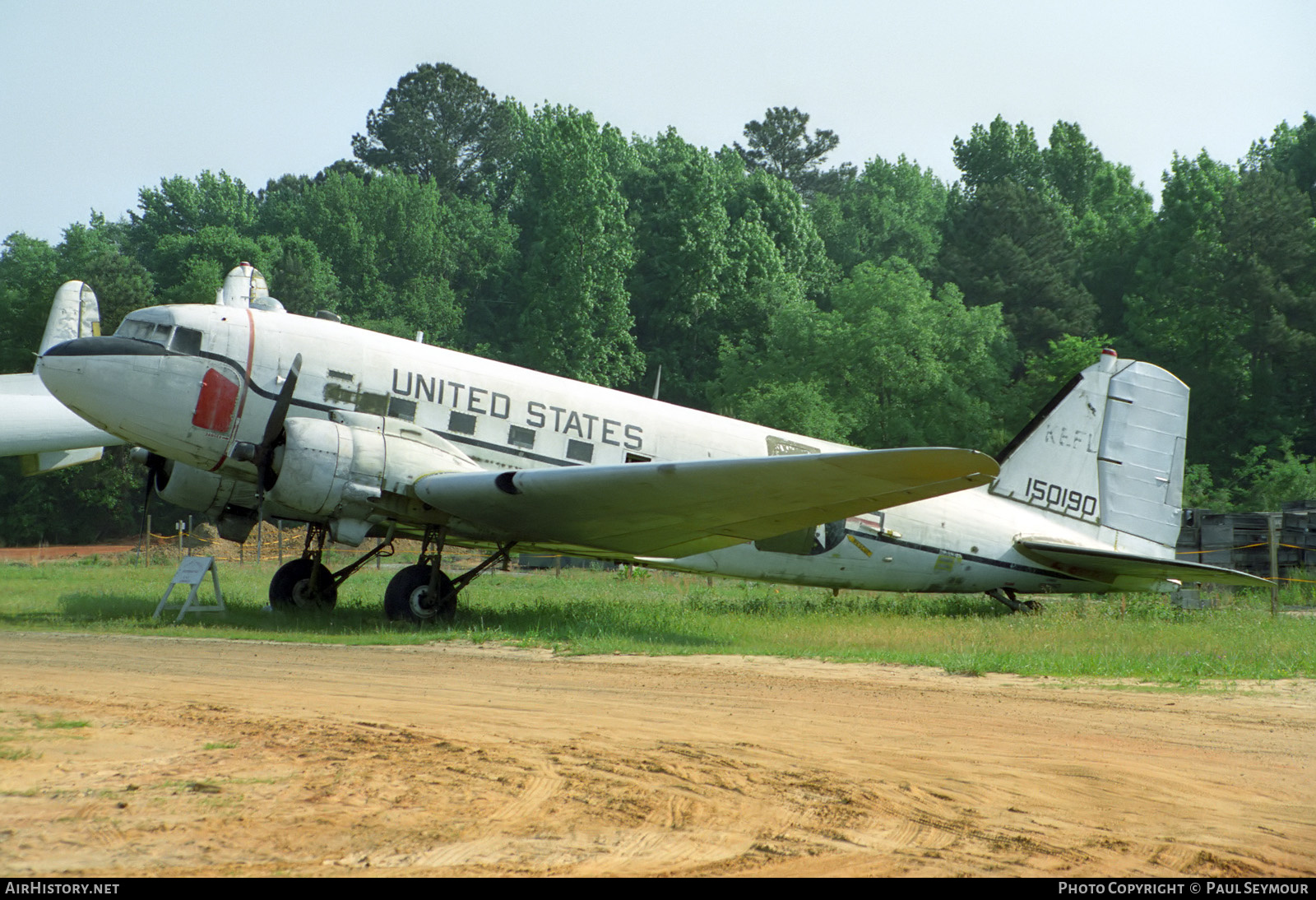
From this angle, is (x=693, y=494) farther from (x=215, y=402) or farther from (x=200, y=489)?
(x=200, y=489)

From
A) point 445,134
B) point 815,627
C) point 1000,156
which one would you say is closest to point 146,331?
point 815,627

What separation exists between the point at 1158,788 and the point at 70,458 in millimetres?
22188

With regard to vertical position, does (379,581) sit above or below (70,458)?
below

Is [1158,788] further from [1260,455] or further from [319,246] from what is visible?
[319,246]

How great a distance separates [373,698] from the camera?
8695 mm

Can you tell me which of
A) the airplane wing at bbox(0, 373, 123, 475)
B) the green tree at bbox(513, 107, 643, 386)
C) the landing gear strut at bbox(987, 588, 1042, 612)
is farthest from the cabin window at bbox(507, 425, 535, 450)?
the green tree at bbox(513, 107, 643, 386)

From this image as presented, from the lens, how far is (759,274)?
64.0m

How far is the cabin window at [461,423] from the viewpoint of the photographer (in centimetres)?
1471

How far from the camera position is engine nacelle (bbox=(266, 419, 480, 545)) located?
13.0m

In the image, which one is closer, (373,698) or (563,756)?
(563,756)

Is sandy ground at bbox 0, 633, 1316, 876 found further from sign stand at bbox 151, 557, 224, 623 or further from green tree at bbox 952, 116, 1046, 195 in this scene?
green tree at bbox 952, 116, 1046, 195

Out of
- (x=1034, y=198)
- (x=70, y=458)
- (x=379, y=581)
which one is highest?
(x=1034, y=198)

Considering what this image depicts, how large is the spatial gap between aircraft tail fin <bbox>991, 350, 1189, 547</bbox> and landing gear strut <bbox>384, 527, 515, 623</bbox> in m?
9.04

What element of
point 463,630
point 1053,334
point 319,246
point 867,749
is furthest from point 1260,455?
point 319,246
